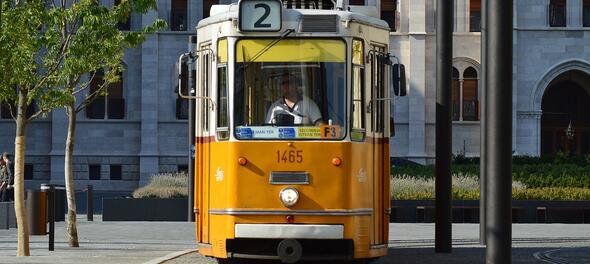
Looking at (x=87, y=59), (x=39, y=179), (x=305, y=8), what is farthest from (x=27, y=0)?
(x=39, y=179)

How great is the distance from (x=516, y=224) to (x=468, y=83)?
27786 millimetres

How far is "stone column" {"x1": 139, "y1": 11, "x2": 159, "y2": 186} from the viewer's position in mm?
59625

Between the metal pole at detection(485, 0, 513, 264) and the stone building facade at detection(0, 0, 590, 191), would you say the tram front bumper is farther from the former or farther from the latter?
the stone building facade at detection(0, 0, 590, 191)

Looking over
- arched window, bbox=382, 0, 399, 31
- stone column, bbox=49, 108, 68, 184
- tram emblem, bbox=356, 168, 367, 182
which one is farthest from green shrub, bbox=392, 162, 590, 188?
stone column, bbox=49, 108, 68, 184

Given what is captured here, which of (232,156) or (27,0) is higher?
(27,0)

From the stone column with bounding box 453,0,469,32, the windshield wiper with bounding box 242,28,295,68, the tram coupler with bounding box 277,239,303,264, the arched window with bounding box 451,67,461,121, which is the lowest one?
the tram coupler with bounding box 277,239,303,264

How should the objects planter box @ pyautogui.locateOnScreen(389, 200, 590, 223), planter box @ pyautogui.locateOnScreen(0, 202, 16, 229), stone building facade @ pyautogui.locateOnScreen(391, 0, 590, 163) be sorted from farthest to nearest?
stone building facade @ pyautogui.locateOnScreen(391, 0, 590, 163) < planter box @ pyautogui.locateOnScreen(389, 200, 590, 223) < planter box @ pyautogui.locateOnScreen(0, 202, 16, 229)

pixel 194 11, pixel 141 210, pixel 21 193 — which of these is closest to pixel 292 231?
pixel 21 193

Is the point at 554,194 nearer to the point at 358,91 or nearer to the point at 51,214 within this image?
the point at 51,214

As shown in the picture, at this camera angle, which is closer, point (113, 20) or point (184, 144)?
point (113, 20)

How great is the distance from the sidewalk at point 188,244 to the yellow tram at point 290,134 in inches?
110

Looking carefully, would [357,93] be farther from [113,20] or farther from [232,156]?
[113,20]

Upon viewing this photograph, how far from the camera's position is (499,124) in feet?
35.1

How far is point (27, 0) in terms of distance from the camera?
68.0ft
